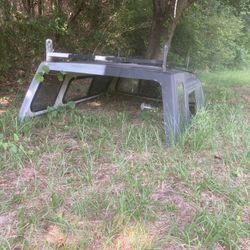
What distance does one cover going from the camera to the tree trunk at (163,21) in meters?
7.03

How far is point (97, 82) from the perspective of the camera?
19.0ft

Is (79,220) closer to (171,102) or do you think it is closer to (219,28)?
(171,102)

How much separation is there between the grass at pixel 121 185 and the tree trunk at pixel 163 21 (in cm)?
318

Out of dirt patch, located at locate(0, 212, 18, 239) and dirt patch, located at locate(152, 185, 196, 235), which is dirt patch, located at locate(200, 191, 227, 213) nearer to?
dirt patch, located at locate(152, 185, 196, 235)

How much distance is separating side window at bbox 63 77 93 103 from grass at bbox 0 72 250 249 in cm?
85

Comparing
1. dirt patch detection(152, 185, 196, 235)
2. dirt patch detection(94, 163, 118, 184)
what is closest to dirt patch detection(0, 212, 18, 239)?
dirt patch detection(94, 163, 118, 184)

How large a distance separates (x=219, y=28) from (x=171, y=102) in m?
9.57

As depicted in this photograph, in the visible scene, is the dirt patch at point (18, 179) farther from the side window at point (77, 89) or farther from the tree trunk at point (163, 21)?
the tree trunk at point (163, 21)

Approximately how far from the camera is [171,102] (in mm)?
3764

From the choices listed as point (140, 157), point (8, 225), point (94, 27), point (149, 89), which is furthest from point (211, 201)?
point (94, 27)

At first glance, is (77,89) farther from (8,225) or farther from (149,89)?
(8,225)

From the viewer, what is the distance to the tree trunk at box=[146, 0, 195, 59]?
7031 millimetres

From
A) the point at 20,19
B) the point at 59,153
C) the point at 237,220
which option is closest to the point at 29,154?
the point at 59,153

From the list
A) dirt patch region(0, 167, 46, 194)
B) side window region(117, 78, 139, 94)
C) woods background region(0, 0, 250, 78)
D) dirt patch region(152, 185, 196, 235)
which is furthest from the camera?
woods background region(0, 0, 250, 78)
